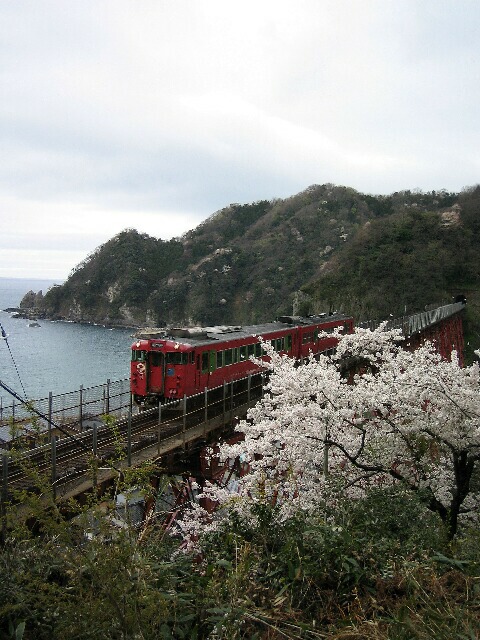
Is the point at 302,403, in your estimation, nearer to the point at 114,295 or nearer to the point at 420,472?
the point at 420,472

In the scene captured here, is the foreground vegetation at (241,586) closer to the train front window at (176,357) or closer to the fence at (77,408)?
the fence at (77,408)

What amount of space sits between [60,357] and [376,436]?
65676 millimetres

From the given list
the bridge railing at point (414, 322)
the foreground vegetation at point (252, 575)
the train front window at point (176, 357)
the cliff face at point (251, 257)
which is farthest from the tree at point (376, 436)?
the cliff face at point (251, 257)

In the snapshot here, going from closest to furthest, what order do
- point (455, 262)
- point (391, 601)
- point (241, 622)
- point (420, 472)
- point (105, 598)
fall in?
point (105, 598), point (241, 622), point (391, 601), point (420, 472), point (455, 262)

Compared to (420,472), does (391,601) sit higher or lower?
higher

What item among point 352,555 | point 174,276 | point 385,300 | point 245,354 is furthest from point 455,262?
point 174,276

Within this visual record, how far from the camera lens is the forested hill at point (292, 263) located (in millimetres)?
58781

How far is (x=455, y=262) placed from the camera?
59.7 metres

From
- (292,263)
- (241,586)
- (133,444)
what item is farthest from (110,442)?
(292,263)

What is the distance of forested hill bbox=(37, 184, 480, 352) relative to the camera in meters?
58.8

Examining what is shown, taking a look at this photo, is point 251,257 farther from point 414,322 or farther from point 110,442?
point 110,442

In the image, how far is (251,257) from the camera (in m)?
111

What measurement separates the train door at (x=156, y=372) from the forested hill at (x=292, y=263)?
39436mm

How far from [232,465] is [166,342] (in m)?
4.03
